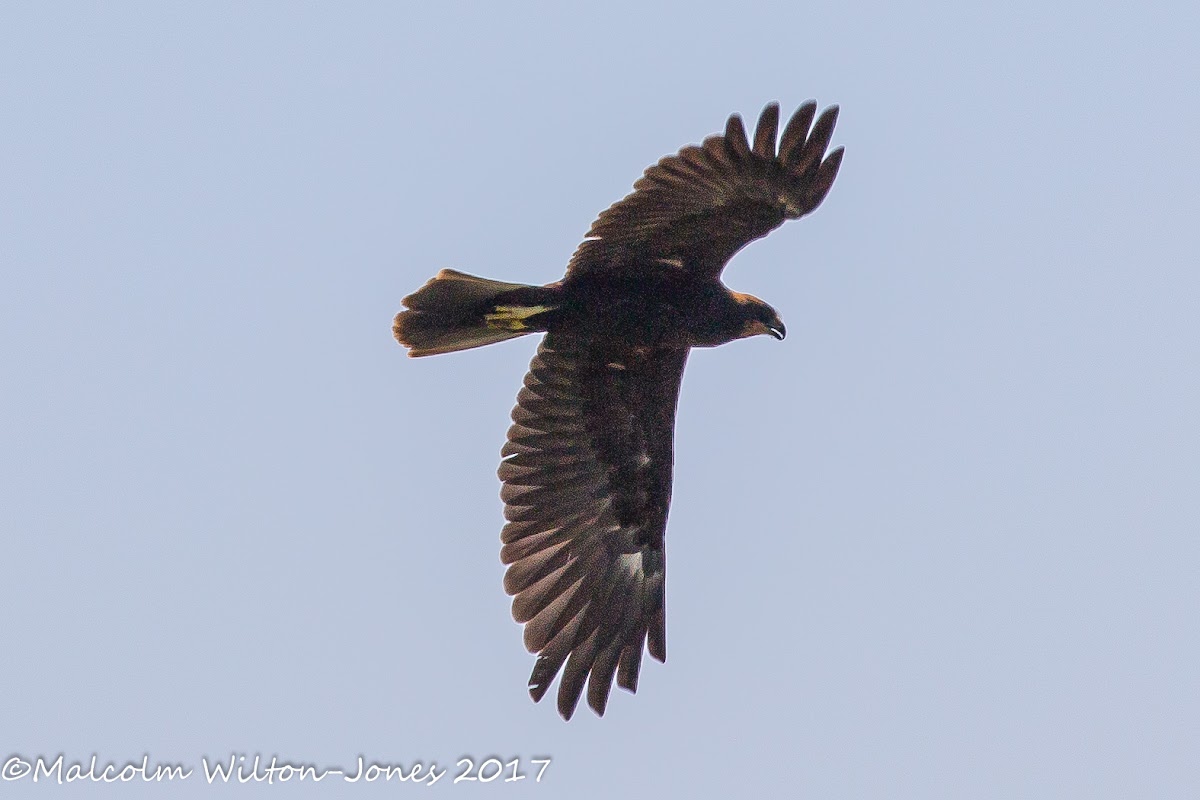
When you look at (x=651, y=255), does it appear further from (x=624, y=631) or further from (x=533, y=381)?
(x=624, y=631)

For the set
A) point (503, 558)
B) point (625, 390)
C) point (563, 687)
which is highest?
point (625, 390)

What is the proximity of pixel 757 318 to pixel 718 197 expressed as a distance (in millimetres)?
1003

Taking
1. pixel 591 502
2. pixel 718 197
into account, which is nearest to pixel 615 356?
pixel 591 502

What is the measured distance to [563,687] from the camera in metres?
11.7

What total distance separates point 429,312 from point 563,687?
263 centimetres

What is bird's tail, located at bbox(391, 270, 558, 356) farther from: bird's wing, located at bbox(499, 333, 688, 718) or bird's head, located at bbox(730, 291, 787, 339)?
bird's head, located at bbox(730, 291, 787, 339)

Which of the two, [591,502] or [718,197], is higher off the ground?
[718,197]

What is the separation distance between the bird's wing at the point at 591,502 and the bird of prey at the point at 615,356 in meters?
0.01

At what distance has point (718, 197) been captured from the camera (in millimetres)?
10781

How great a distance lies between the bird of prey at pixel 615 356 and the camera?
10648 millimetres

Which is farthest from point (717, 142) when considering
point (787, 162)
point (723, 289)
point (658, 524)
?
Answer: point (658, 524)

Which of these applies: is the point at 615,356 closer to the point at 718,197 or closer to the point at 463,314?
the point at 463,314

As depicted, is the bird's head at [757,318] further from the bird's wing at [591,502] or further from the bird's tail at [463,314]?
the bird's tail at [463,314]

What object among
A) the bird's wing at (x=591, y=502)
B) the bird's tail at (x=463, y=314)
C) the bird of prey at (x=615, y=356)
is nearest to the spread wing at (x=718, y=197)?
the bird of prey at (x=615, y=356)
